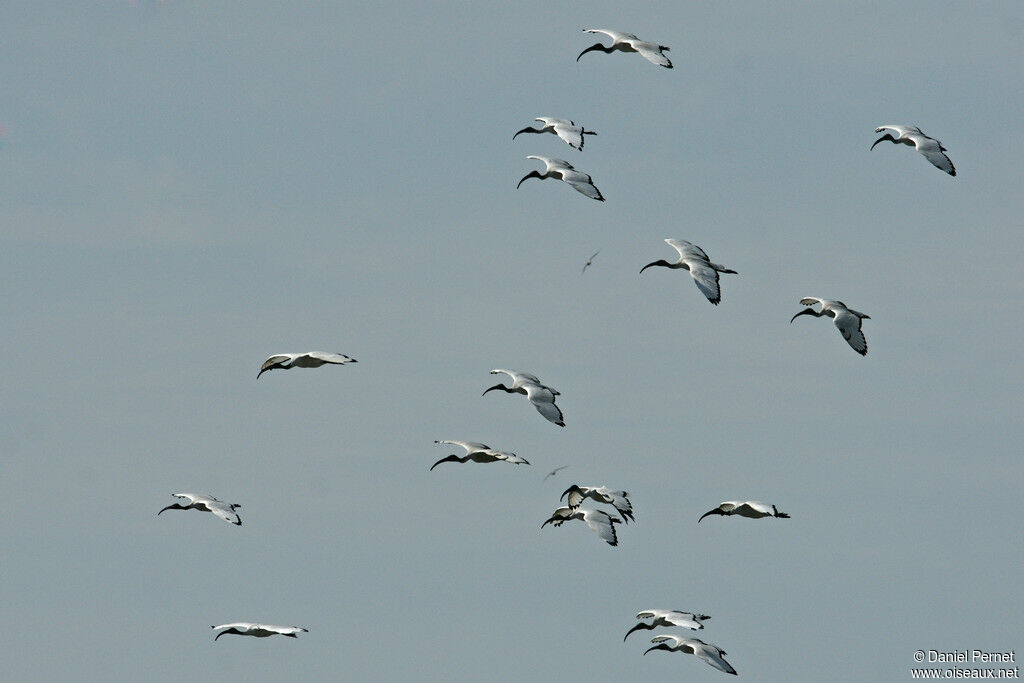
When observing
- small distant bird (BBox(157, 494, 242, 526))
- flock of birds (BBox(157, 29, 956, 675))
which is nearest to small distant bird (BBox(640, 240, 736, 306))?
flock of birds (BBox(157, 29, 956, 675))

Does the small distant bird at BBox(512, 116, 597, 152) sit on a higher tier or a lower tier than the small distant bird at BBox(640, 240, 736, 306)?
higher

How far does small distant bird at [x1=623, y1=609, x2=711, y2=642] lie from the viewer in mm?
84188

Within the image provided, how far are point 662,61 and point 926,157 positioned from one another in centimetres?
1267

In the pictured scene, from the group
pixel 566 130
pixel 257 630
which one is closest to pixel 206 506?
pixel 257 630

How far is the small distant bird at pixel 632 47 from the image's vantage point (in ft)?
267

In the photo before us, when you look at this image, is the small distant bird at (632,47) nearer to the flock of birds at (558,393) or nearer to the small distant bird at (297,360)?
the flock of birds at (558,393)

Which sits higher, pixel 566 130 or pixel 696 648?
pixel 566 130

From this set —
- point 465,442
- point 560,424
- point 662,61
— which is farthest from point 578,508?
point 662,61

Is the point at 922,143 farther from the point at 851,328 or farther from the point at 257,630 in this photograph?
the point at 257,630

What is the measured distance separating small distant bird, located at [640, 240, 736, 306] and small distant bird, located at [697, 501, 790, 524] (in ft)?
37.5

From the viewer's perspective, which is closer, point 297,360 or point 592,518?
point 297,360

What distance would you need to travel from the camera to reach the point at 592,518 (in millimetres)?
86812

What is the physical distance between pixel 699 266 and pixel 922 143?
43.8ft

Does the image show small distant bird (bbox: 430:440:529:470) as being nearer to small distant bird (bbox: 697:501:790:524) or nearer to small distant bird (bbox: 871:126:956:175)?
small distant bird (bbox: 697:501:790:524)
